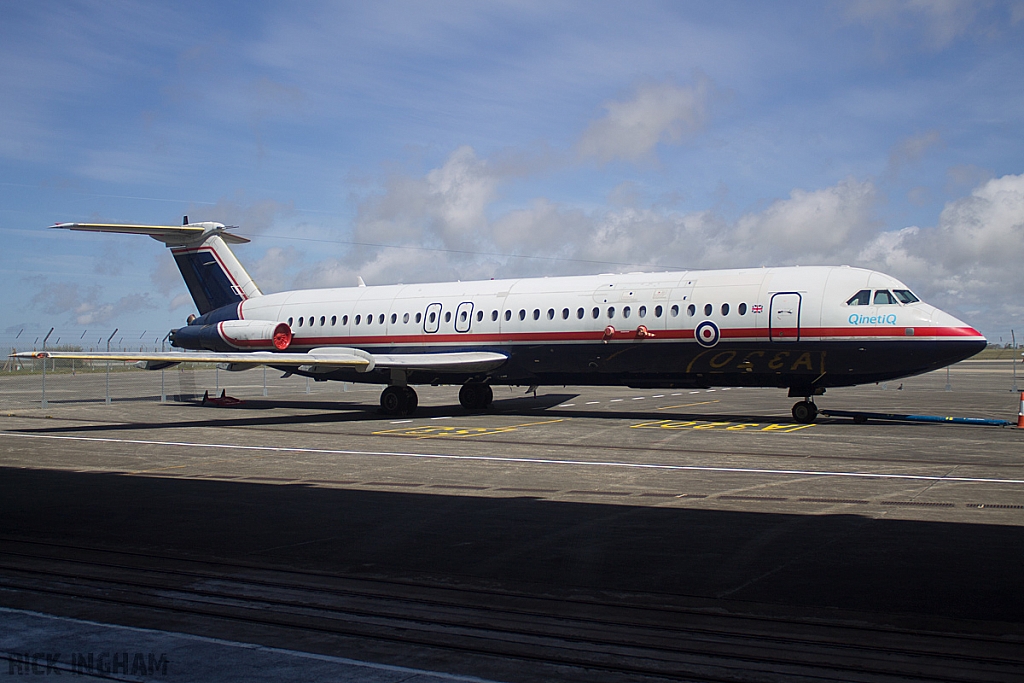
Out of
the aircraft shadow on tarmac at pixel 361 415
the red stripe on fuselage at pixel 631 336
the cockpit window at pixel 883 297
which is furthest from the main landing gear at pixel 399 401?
the cockpit window at pixel 883 297

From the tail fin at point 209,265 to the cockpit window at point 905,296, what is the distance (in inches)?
850

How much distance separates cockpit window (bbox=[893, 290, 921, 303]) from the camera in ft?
65.5

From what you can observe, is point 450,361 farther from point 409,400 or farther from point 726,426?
point 726,426

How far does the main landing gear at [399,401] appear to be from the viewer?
26.1m

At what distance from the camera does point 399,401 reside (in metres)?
26.1

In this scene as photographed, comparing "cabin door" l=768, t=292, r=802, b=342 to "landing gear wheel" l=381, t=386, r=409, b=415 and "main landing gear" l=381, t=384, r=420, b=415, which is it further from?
"landing gear wheel" l=381, t=386, r=409, b=415

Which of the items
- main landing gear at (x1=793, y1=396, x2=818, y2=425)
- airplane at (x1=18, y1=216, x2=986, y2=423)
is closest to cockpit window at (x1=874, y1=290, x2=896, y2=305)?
airplane at (x1=18, y1=216, x2=986, y2=423)

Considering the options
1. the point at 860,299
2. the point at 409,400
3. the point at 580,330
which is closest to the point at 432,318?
the point at 409,400

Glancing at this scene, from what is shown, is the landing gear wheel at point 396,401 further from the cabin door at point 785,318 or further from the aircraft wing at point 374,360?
the cabin door at point 785,318

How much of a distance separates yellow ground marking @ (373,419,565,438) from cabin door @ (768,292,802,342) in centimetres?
615

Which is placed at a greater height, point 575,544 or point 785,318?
point 785,318

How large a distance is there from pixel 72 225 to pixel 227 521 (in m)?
19.5

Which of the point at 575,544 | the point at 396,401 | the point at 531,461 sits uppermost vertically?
the point at 396,401

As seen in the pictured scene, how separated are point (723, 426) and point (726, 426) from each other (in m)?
0.07
